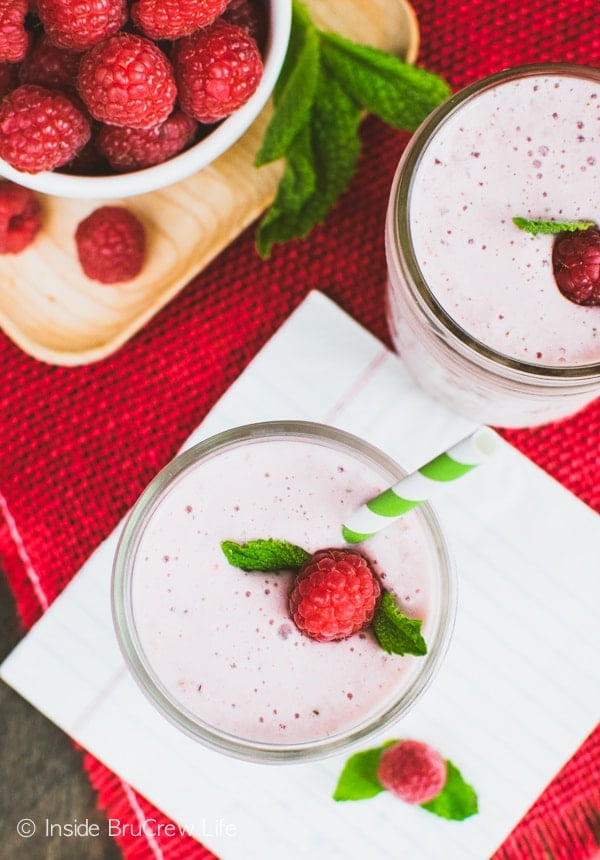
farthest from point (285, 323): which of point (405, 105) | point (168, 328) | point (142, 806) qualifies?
point (142, 806)

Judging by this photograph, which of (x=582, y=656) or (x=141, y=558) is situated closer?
(x=141, y=558)

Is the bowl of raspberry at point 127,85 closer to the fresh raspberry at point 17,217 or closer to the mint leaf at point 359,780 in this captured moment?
the fresh raspberry at point 17,217

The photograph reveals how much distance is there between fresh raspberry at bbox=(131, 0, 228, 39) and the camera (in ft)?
2.14

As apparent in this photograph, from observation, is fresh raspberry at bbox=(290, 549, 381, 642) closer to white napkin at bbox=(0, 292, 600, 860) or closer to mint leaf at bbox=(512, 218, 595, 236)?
white napkin at bbox=(0, 292, 600, 860)

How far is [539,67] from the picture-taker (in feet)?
2.30

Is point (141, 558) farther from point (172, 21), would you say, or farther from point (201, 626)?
point (172, 21)

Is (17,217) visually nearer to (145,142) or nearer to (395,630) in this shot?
(145,142)

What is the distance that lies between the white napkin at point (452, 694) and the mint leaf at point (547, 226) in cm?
22

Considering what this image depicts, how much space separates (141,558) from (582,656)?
46 centimetres

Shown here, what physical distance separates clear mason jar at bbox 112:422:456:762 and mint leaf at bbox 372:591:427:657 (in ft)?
0.05

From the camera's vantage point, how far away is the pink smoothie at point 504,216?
0.69m

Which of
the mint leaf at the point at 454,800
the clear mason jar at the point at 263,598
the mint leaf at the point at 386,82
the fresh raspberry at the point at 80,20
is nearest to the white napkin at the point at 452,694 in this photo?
the mint leaf at the point at 454,800

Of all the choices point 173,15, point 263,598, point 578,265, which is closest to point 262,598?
point 263,598

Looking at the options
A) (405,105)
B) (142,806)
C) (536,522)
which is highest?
(405,105)
